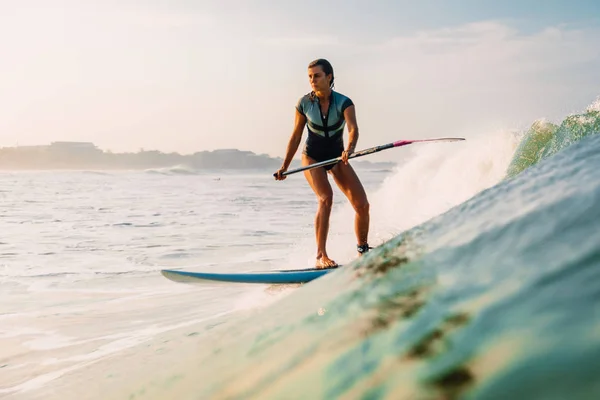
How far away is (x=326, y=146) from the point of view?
5680 mm

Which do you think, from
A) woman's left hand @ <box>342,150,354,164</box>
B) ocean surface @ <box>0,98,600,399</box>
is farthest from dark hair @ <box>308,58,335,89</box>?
ocean surface @ <box>0,98,600,399</box>

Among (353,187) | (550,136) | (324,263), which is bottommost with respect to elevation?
(324,263)

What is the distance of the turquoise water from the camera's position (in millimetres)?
1038

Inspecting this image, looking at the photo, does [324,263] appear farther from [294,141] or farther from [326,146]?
[294,141]

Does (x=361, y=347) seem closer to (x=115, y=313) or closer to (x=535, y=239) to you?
(x=535, y=239)

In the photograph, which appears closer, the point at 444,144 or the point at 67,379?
the point at 67,379

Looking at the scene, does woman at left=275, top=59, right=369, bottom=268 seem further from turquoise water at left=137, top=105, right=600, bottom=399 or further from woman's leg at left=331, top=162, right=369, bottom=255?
turquoise water at left=137, top=105, right=600, bottom=399

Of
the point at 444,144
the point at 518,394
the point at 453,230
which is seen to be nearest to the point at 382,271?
the point at 453,230

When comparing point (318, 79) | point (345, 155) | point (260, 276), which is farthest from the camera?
point (260, 276)

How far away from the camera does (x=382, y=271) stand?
5.77 feet

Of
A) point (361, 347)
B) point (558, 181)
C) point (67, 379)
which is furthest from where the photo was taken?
point (67, 379)

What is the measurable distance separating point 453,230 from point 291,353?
699 mm

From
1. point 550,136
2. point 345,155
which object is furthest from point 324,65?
point 550,136

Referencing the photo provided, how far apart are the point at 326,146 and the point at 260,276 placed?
1.43m
